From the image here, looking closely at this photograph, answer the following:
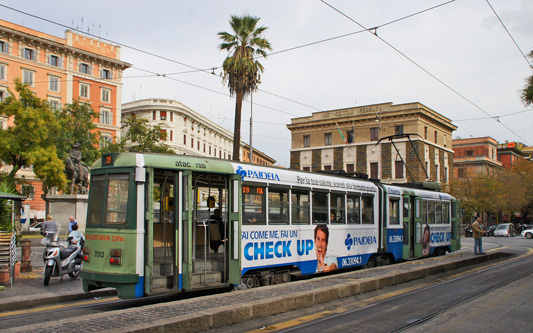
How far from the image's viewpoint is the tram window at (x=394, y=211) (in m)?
17.0

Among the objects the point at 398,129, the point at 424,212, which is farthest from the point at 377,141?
the point at 424,212

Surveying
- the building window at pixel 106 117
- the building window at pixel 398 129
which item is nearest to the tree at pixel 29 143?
the building window at pixel 106 117

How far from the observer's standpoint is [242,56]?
29875 millimetres

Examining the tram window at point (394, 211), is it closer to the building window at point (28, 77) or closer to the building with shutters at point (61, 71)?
the building with shutters at point (61, 71)

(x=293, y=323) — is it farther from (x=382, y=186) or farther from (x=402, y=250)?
(x=402, y=250)

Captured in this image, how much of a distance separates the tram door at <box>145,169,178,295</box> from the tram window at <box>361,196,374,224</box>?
719 centimetres

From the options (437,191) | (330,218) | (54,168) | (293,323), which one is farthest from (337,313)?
(54,168)

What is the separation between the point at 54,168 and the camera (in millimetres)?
32844

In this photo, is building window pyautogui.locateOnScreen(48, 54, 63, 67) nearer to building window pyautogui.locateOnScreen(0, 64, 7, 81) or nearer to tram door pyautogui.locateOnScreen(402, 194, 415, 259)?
building window pyautogui.locateOnScreen(0, 64, 7, 81)

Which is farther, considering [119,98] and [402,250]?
[119,98]

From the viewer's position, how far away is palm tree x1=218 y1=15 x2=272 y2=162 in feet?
96.6

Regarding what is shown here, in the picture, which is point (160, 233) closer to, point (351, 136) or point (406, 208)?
point (406, 208)

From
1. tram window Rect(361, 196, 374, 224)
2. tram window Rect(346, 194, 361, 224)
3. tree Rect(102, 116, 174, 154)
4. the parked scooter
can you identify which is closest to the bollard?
the parked scooter

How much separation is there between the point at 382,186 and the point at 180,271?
911 cm
